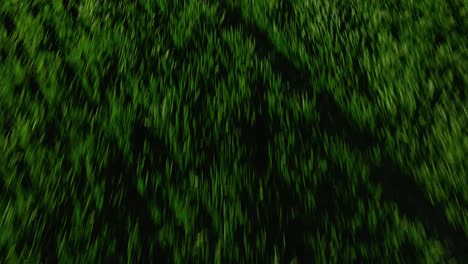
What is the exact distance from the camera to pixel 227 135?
6.82 feet

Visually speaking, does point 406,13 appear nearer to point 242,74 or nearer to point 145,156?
point 242,74

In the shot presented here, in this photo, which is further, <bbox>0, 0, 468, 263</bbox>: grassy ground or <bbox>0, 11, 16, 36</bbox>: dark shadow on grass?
<bbox>0, 11, 16, 36</bbox>: dark shadow on grass

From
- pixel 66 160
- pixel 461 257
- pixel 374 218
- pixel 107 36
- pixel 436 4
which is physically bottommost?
pixel 461 257

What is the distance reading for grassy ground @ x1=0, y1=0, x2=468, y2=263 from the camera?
1.68m

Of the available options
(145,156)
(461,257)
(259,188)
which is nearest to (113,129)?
(145,156)

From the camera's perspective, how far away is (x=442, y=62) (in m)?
2.65

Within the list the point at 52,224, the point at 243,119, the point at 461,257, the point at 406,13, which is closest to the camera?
the point at 52,224

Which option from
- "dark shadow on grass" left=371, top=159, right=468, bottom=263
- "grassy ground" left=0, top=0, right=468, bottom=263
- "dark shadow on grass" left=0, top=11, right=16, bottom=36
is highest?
"dark shadow on grass" left=0, top=11, right=16, bottom=36

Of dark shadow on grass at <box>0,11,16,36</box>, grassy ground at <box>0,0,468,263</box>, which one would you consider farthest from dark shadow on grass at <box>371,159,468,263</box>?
dark shadow on grass at <box>0,11,16,36</box>

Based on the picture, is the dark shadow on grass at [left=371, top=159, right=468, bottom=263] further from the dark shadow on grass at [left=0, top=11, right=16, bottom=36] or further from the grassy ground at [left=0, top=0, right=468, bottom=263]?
the dark shadow on grass at [left=0, top=11, right=16, bottom=36]

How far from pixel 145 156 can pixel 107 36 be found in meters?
1.02

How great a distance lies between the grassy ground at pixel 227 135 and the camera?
5.51 ft

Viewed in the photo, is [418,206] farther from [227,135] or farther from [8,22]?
[8,22]

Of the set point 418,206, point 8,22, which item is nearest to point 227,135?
point 418,206
